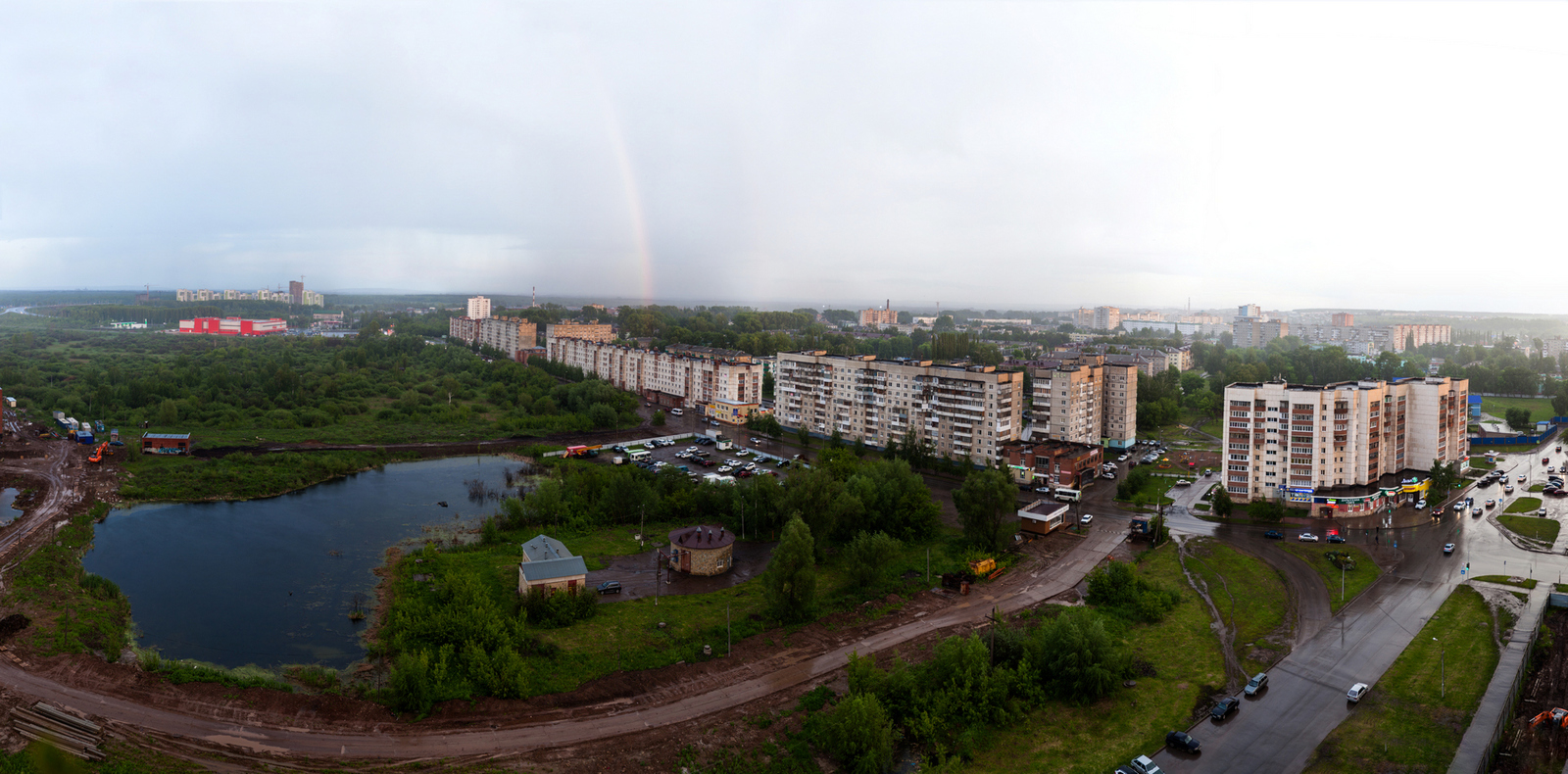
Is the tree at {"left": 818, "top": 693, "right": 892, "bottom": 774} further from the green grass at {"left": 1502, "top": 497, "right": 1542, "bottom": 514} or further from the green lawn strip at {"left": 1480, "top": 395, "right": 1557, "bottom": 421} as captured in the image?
the green lawn strip at {"left": 1480, "top": 395, "right": 1557, "bottom": 421}

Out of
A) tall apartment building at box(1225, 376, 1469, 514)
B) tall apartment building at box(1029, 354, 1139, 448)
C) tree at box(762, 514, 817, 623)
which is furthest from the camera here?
tall apartment building at box(1029, 354, 1139, 448)

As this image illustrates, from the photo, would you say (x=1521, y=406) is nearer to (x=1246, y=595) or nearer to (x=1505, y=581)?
(x=1505, y=581)

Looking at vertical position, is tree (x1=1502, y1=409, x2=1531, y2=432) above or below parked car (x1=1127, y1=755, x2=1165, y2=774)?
above

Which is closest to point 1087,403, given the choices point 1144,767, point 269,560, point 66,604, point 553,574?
point 1144,767

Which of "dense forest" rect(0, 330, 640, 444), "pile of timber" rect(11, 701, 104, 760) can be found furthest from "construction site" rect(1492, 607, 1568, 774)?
"dense forest" rect(0, 330, 640, 444)

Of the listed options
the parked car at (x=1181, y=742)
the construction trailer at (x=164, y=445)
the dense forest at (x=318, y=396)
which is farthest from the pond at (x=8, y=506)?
the parked car at (x=1181, y=742)

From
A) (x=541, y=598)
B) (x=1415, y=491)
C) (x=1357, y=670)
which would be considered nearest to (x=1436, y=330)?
(x=1415, y=491)

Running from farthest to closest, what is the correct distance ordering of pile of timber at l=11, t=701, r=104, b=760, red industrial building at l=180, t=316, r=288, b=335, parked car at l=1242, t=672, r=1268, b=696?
red industrial building at l=180, t=316, r=288, b=335 < parked car at l=1242, t=672, r=1268, b=696 < pile of timber at l=11, t=701, r=104, b=760
